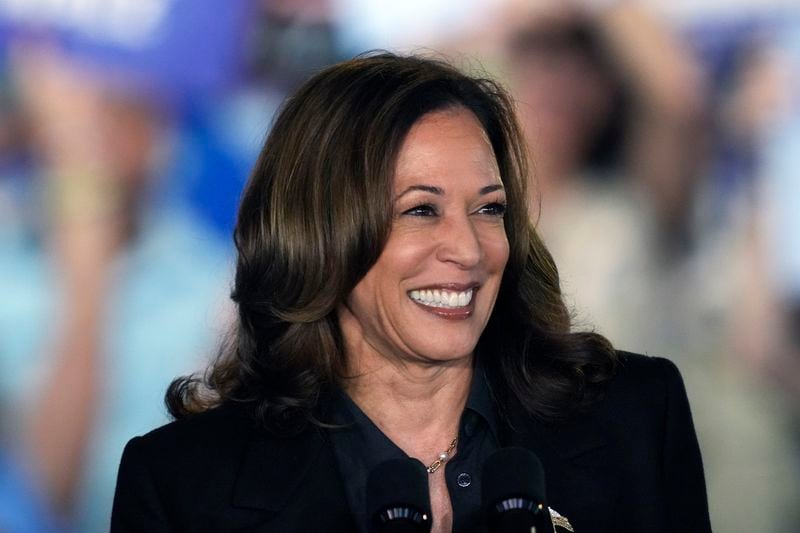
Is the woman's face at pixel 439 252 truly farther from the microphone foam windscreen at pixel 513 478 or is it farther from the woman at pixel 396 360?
the microphone foam windscreen at pixel 513 478

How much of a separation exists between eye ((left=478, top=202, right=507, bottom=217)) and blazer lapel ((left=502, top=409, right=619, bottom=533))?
409mm

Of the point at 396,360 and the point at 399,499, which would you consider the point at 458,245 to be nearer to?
the point at 396,360

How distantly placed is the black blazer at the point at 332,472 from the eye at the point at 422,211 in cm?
46

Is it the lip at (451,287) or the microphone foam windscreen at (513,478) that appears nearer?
the microphone foam windscreen at (513,478)

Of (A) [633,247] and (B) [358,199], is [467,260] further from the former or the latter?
(A) [633,247]

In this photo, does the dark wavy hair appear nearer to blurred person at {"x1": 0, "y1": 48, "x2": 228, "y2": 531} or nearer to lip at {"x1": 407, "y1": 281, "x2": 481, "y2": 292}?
lip at {"x1": 407, "y1": 281, "x2": 481, "y2": 292}

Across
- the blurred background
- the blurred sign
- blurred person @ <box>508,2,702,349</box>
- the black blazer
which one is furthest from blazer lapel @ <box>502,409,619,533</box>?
the blurred sign

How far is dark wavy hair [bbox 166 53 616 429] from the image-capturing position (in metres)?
2.48

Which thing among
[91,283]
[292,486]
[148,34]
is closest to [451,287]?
[292,486]

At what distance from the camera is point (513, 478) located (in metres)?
1.78

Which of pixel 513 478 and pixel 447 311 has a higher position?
pixel 447 311

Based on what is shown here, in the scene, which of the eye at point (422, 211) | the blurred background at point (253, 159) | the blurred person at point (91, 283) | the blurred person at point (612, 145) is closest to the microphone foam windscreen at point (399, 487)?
the eye at point (422, 211)

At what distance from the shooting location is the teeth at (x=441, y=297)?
2.43 meters

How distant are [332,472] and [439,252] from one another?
487 millimetres
